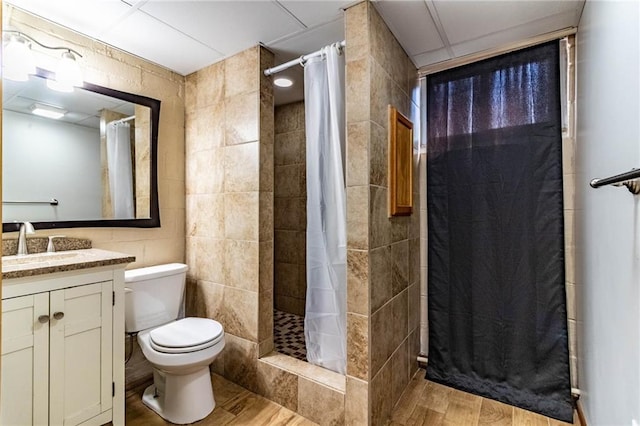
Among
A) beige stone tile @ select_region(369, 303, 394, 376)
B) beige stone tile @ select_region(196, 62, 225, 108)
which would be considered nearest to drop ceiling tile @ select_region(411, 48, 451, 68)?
beige stone tile @ select_region(196, 62, 225, 108)

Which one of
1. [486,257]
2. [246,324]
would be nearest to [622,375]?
[486,257]

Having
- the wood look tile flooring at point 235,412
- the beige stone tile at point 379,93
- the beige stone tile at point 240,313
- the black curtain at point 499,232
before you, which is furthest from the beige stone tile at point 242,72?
the wood look tile flooring at point 235,412

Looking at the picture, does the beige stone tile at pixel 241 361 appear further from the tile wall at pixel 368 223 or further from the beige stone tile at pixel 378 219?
the beige stone tile at pixel 378 219

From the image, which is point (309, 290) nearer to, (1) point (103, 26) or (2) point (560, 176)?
(2) point (560, 176)

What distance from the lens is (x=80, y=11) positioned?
1720 mm

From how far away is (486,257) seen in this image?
206 cm

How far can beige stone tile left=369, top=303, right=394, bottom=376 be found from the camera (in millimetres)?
1656

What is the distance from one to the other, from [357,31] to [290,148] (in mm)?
1612

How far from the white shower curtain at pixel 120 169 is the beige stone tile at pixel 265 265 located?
904mm

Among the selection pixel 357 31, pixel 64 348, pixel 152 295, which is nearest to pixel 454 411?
pixel 152 295

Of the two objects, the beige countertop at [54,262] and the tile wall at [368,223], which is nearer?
the beige countertop at [54,262]

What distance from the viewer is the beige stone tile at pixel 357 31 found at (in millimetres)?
1625

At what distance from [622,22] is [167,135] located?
2.48m

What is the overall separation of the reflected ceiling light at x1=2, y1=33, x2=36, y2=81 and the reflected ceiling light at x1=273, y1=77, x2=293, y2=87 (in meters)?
1.39
